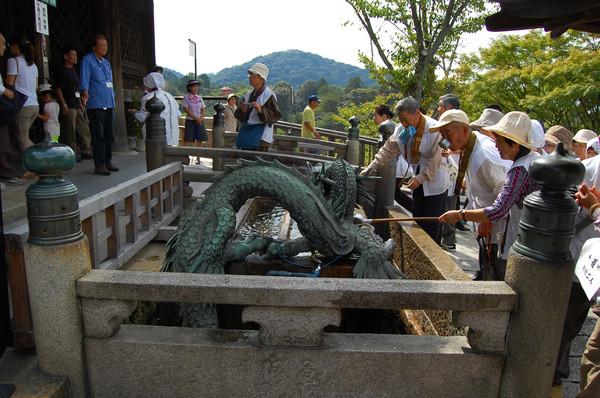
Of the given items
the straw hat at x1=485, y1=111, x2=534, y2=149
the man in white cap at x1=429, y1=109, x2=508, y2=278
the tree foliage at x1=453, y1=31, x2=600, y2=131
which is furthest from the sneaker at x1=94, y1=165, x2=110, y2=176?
the tree foliage at x1=453, y1=31, x2=600, y2=131

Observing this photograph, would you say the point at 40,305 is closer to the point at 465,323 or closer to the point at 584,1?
the point at 465,323

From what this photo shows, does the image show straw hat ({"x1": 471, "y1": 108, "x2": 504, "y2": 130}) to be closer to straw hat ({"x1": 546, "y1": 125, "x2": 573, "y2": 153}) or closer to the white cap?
straw hat ({"x1": 546, "y1": 125, "x2": 573, "y2": 153})

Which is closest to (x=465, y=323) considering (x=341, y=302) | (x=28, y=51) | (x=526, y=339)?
(x=526, y=339)

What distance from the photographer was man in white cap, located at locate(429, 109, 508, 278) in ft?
11.2

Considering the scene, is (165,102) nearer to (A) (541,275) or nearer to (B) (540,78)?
(A) (541,275)

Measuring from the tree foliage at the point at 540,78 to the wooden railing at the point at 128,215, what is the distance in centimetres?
1434

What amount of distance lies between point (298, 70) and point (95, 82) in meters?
146

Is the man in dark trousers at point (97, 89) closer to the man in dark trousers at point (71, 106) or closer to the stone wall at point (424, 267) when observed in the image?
the man in dark trousers at point (71, 106)

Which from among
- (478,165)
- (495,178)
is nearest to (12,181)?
(478,165)

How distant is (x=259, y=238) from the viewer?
3.57 metres

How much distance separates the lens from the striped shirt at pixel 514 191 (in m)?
2.79

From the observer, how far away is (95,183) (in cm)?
650

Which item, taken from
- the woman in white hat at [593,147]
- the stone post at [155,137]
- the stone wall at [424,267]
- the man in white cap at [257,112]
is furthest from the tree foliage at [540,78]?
the stone post at [155,137]

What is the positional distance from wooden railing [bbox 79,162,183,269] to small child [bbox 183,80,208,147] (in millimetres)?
4283
